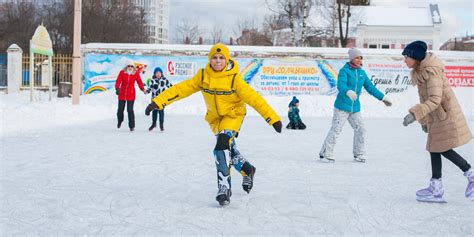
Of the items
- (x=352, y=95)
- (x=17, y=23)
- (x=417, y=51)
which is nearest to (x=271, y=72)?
(x=352, y=95)

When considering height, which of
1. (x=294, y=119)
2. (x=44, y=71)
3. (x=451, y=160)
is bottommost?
(x=294, y=119)

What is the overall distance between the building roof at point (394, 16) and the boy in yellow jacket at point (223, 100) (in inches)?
1525

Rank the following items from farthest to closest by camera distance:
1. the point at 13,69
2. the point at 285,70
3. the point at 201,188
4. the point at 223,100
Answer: the point at 13,69 < the point at 285,70 < the point at 201,188 < the point at 223,100

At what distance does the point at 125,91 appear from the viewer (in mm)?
10828

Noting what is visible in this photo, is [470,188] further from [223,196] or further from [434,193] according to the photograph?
[223,196]

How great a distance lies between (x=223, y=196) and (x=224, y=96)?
86cm

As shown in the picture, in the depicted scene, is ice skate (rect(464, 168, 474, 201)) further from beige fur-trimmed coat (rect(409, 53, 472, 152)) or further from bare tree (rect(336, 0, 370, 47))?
bare tree (rect(336, 0, 370, 47))

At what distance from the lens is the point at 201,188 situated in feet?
17.2

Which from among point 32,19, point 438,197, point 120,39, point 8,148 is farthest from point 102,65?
point 32,19

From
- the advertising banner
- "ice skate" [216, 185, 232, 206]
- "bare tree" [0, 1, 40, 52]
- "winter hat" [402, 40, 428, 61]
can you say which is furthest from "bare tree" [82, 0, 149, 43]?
"winter hat" [402, 40, 428, 61]

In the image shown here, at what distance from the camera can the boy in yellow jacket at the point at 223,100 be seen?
14.5ft

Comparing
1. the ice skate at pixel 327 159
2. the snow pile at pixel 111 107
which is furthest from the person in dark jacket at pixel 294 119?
the ice skate at pixel 327 159

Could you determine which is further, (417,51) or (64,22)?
(64,22)

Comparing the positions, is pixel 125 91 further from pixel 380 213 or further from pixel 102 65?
pixel 102 65
